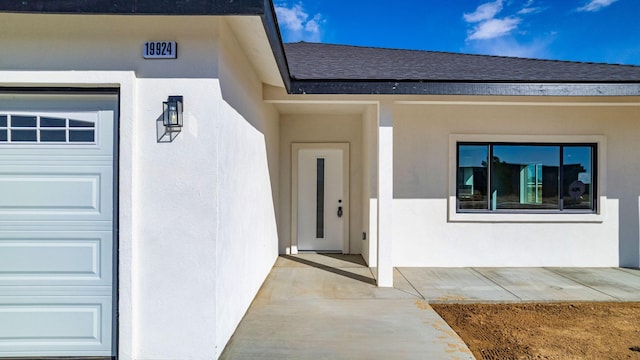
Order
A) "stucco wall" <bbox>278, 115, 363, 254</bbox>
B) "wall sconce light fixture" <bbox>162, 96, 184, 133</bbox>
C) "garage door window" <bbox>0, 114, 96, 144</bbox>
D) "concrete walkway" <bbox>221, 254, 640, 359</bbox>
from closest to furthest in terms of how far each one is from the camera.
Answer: "wall sconce light fixture" <bbox>162, 96, 184, 133</bbox>
"garage door window" <bbox>0, 114, 96, 144</bbox>
"concrete walkway" <bbox>221, 254, 640, 359</bbox>
"stucco wall" <bbox>278, 115, 363, 254</bbox>

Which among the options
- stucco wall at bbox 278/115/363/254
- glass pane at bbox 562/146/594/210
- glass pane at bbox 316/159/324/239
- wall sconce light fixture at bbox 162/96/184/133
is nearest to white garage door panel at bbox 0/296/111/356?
wall sconce light fixture at bbox 162/96/184/133

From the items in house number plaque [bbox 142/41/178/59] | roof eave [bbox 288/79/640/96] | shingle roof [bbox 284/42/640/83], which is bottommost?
house number plaque [bbox 142/41/178/59]

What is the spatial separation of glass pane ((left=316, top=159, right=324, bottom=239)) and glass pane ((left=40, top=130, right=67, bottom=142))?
15.5 feet

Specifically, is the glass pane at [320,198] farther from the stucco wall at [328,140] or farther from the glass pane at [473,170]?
the glass pane at [473,170]

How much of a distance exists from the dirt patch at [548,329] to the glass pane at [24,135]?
4.55m

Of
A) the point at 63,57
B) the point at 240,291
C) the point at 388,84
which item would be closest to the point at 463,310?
the point at 240,291

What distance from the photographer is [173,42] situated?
2.77 m

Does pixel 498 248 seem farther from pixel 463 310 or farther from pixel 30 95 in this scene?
pixel 30 95

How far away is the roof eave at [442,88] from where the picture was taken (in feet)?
14.3

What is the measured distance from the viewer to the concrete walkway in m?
3.06

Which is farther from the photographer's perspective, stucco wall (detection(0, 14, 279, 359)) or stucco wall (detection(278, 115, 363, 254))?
stucco wall (detection(278, 115, 363, 254))

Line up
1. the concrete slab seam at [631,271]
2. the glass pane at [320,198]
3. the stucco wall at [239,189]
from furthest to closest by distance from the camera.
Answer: the glass pane at [320,198] < the concrete slab seam at [631,271] < the stucco wall at [239,189]

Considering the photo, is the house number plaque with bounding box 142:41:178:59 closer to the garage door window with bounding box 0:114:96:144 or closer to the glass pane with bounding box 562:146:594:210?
the garage door window with bounding box 0:114:96:144

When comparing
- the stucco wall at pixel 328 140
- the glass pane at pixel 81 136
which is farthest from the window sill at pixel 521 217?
the glass pane at pixel 81 136
